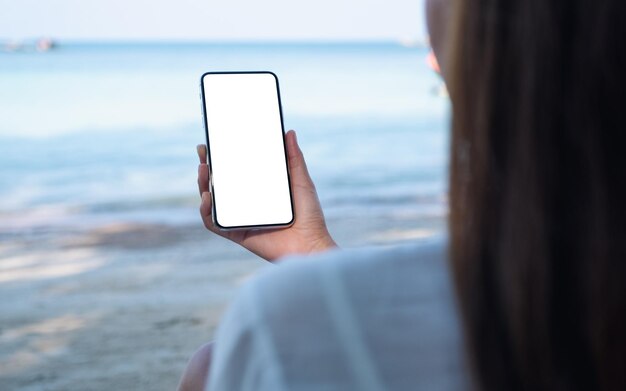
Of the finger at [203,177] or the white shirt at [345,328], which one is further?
the finger at [203,177]

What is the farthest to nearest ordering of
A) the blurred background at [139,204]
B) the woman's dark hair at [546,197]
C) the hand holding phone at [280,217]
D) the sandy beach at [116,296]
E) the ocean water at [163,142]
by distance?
the ocean water at [163,142], the blurred background at [139,204], the sandy beach at [116,296], the hand holding phone at [280,217], the woman's dark hair at [546,197]

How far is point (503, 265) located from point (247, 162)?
85cm

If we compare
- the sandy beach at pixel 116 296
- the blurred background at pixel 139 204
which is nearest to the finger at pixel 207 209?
the blurred background at pixel 139 204

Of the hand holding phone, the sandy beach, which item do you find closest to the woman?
the hand holding phone

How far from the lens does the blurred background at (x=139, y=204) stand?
2502 millimetres

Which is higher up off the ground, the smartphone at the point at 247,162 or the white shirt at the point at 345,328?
the white shirt at the point at 345,328

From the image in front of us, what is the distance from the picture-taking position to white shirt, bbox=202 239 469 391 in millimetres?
456

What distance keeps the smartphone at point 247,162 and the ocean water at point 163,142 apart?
1.48ft

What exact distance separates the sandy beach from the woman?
183 cm

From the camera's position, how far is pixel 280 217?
125cm

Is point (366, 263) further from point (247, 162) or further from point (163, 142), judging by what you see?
point (163, 142)

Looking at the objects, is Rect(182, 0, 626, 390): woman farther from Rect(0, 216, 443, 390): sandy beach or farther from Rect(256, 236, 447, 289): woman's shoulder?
Rect(0, 216, 443, 390): sandy beach

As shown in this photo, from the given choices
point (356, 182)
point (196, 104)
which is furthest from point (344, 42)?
point (356, 182)

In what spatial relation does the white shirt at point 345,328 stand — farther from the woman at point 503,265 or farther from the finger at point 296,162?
the finger at point 296,162
